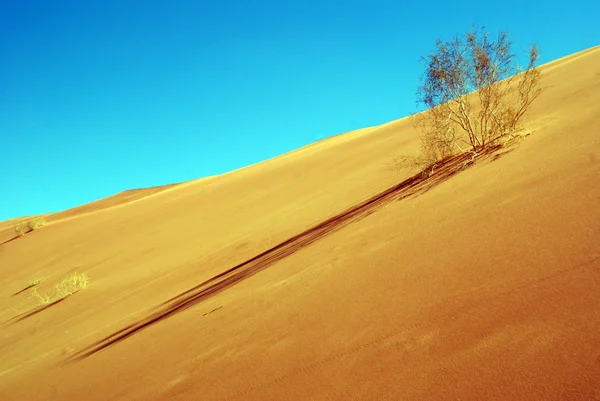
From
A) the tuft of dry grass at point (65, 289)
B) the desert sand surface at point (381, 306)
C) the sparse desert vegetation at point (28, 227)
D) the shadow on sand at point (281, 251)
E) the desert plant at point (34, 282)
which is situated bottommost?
the desert sand surface at point (381, 306)

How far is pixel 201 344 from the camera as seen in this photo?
158 inches

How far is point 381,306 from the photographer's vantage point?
10.4ft

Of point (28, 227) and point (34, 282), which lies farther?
point (28, 227)

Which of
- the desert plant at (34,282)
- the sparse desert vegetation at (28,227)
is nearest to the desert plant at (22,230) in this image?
the sparse desert vegetation at (28,227)

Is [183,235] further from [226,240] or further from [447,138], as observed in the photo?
[447,138]

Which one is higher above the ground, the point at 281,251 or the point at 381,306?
the point at 281,251

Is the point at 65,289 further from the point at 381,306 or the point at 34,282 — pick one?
the point at 381,306

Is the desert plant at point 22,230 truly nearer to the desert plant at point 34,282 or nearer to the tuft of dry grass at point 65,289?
the desert plant at point 34,282

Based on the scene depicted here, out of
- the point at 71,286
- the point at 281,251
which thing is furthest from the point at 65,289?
the point at 281,251

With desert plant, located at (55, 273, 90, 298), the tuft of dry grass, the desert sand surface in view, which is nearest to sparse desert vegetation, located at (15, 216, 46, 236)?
the tuft of dry grass

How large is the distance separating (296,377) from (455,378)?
106cm

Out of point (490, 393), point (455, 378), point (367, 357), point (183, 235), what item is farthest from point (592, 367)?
point (183, 235)

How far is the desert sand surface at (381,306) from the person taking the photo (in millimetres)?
2158

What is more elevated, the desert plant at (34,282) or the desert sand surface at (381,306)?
the desert plant at (34,282)
